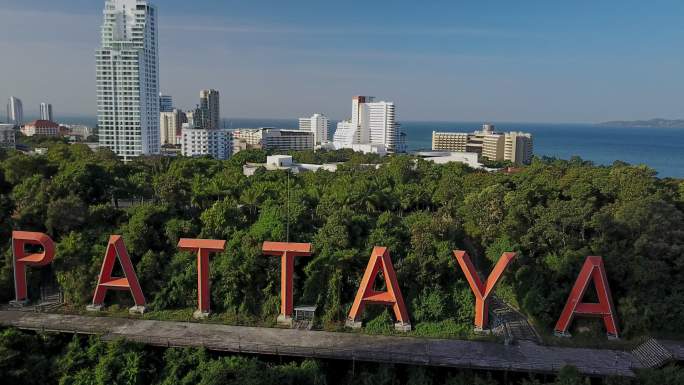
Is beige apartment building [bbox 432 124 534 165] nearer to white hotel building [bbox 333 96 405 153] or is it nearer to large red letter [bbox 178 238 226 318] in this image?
white hotel building [bbox 333 96 405 153]

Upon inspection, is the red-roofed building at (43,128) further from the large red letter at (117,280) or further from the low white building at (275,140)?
the large red letter at (117,280)

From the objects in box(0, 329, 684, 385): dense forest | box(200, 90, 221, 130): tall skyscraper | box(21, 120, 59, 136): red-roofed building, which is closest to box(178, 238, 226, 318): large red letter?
box(0, 329, 684, 385): dense forest

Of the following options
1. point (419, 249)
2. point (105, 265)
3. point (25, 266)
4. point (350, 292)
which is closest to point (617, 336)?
point (419, 249)

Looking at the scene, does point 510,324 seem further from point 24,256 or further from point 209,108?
point 209,108

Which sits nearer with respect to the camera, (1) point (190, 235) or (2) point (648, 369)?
(2) point (648, 369)

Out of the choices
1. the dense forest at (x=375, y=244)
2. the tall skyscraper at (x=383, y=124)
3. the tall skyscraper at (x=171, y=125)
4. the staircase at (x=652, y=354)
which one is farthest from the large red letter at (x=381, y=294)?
the tall skyscraper at (x=171, y=125)

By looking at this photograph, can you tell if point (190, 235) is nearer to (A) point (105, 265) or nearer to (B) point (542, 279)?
(A) point (105, 265)
